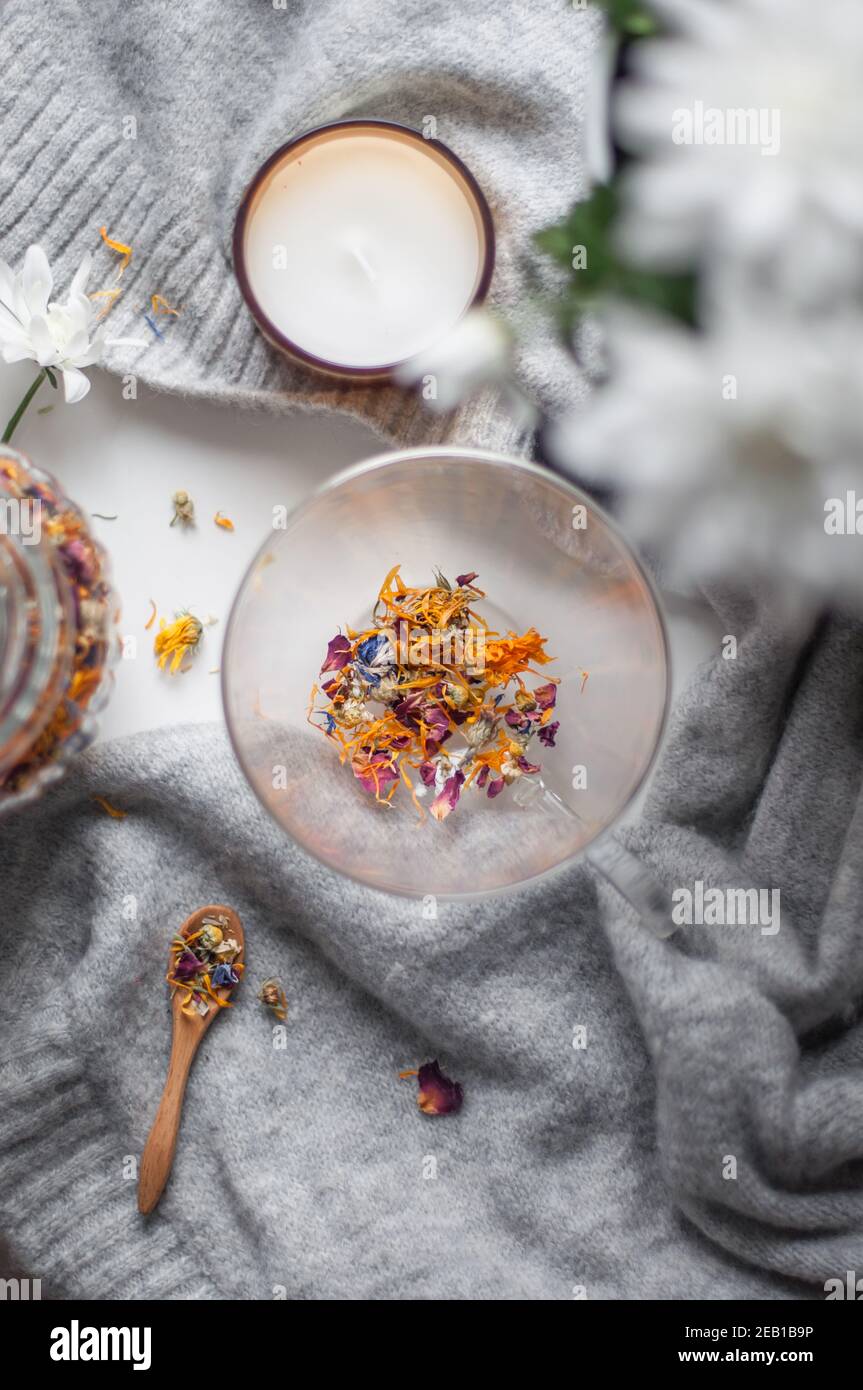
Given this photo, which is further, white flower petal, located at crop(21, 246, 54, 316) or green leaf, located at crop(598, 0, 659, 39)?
white flower petal, located at crop(21, 246, 54, 316)

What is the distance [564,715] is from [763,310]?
438 millimetres

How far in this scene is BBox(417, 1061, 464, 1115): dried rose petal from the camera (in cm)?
85

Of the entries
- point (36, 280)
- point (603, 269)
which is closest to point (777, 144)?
point (603, 269)

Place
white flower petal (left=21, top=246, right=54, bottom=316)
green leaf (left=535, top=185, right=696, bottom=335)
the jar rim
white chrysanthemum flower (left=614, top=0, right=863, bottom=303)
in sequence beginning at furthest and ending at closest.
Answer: white flower petal (left=21, top=246, right=54, bottom=316), the jar rim, green leaf (left=535, top=185, right=696, bottom=335), white chrysanthemum flower (left=614, top=0, right=863, bottom=303)

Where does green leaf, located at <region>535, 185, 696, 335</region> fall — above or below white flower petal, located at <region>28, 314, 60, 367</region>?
below

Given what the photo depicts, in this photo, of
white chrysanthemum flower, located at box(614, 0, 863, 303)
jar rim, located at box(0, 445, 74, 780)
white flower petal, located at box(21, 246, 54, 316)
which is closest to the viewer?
white chrysanthemum flower, located at box(614, 0, 863, 303)

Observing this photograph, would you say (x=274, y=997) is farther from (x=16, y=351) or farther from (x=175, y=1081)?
(x=16, y=351)

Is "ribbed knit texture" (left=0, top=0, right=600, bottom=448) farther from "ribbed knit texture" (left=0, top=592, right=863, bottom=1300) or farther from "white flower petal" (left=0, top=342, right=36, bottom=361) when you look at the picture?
"ribbed knit texture" (left=0, top=592, right=863, bottom=1300)

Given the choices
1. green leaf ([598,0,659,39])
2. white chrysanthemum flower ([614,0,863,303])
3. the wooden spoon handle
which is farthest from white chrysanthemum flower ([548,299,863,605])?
the wooden spoon handle

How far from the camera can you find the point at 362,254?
2.66ft

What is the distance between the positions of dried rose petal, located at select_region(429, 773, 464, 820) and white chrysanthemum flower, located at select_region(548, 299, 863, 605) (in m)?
0.35

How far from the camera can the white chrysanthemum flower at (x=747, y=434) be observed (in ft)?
1.32

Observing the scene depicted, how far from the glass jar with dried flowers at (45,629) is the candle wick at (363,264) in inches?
10.3

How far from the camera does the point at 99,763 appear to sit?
84cm
